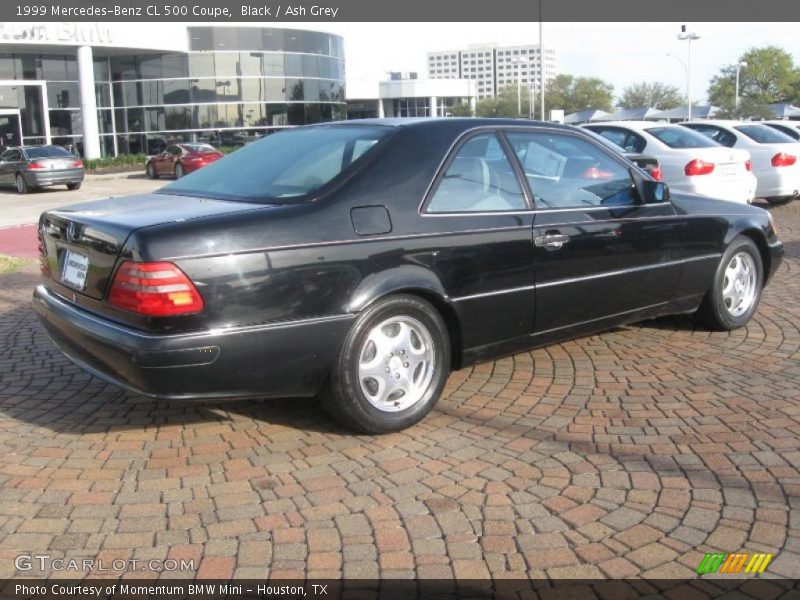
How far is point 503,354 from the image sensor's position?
4.75 m

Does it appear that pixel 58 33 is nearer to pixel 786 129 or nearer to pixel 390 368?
pixel 786 129

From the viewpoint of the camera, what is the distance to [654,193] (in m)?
5.43

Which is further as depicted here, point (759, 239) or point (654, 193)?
point (759, 239)

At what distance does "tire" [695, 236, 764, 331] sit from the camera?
595cm

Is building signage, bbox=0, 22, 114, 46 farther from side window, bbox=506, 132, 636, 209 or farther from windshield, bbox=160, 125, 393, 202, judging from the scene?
side window, bbox=506, 132, 636, 209

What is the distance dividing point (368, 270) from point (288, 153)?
3.78 feet

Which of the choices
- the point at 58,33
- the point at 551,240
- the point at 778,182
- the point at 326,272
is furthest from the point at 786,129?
the point at 58,33

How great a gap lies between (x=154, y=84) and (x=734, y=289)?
3806 centimetres

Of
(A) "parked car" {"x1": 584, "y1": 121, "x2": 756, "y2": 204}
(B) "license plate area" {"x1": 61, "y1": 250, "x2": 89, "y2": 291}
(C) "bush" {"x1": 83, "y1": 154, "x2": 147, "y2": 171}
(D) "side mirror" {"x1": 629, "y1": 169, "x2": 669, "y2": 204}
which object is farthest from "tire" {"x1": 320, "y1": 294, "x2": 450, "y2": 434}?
(C) "bush" {"x1": 83, "y1": 154, "x2": 147, "y2": 171}

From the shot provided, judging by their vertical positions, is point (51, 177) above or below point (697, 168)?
below

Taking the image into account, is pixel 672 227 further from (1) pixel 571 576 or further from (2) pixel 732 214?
(1) pixel 571 576

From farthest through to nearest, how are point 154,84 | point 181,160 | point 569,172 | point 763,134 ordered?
point 154,84 < point 181,160 < point 763,134 < point 569,172

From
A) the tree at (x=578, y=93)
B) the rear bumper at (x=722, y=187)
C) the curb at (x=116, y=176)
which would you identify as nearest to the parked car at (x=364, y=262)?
the rear bumper at (x=722, y=187)

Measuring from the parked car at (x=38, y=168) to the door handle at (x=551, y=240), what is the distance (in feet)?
72.3
